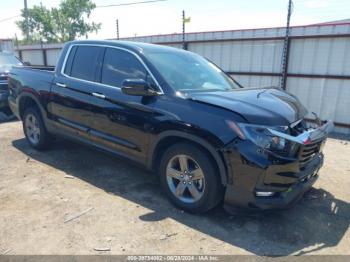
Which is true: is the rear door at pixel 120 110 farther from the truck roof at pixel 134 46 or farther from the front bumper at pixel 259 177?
the front bumper at pixel 259 177

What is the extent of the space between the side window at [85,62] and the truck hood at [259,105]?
1.71 meters

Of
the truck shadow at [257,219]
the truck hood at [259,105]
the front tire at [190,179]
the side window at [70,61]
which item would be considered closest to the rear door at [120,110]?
the front tire at [190,179]

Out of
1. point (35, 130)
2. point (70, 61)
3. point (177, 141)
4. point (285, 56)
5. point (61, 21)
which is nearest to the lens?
point (177, 141)

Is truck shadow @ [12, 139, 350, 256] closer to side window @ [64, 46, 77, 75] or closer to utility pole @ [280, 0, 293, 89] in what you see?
side window @ [64, 46, 77, 75]

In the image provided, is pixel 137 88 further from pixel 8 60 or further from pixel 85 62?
pixel 8 60

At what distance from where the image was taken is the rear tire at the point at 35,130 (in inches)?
219

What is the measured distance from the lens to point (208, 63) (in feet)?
16.0

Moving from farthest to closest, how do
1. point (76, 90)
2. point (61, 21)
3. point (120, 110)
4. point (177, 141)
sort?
point (61, 21) → point (76, 90) → point (120, 110) → point (177, 141)

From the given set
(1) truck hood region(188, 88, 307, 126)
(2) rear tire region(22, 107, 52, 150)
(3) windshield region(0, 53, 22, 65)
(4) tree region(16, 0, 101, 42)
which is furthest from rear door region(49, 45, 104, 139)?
(4) tree region(16, 0, 101, 42)

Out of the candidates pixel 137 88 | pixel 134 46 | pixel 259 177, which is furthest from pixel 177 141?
pixel 134 46

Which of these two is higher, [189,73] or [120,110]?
[189,73]

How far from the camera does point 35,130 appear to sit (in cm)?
579

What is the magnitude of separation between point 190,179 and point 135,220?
75 cm

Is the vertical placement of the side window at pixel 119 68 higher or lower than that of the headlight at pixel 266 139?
higher
